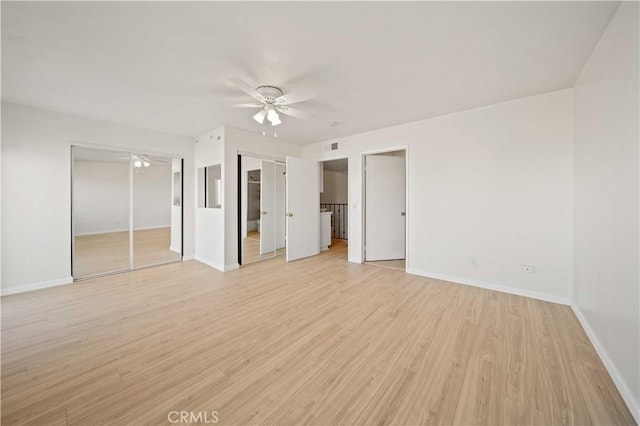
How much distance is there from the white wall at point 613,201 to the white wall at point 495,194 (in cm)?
44

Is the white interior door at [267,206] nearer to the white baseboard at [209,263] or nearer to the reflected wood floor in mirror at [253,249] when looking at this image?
the reflected wood floor in mirror at [253,249]

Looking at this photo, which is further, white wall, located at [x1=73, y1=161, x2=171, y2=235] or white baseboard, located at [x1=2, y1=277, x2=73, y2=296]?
white wall, located at [x1=73, y1=161, x2=171, y2=235]

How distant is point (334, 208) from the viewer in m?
8.31

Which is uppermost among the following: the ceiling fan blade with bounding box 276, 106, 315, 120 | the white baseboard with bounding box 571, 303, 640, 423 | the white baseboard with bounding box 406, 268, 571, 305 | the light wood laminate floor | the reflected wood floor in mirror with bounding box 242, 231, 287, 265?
the ceiling fan blade with bounding box 276, 106, 315, 120

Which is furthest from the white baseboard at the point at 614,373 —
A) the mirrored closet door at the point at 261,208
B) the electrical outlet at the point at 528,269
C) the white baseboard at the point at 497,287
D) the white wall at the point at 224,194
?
the mirrored closet door at the point at 261,208

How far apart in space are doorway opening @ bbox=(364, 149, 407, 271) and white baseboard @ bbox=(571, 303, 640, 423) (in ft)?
8.94

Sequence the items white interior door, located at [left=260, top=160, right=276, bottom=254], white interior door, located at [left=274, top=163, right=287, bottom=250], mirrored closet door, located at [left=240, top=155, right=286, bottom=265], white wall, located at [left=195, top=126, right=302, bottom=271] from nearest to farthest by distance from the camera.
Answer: white wall, located at [left=195, top=126, right=302, bottom=271]
mirrored closet door, located at [left=240, top=155, right=286, bottom=265]
white interior door, located at [left=260, top=160, right=276, bottom=254]
white interior door, located at [left=274, top=163, right=287, bottom=250]

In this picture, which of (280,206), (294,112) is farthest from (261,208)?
(294,112)

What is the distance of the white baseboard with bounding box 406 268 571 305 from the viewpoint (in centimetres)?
287

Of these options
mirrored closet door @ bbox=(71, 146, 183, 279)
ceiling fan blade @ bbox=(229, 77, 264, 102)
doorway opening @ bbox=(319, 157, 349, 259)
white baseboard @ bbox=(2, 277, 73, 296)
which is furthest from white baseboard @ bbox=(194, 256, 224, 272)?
ceiling fan blade @ bbox=(229, 77, 264, 102)

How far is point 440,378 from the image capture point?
166 centimetres

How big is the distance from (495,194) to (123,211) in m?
6.20

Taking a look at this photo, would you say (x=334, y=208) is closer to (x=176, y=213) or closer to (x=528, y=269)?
(x=176, y=213)

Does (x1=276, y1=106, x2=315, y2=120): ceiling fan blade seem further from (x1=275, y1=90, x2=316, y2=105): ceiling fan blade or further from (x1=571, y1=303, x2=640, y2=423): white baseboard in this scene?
(x1=571, y1=303, x2=640, y2=423): white baseboard
